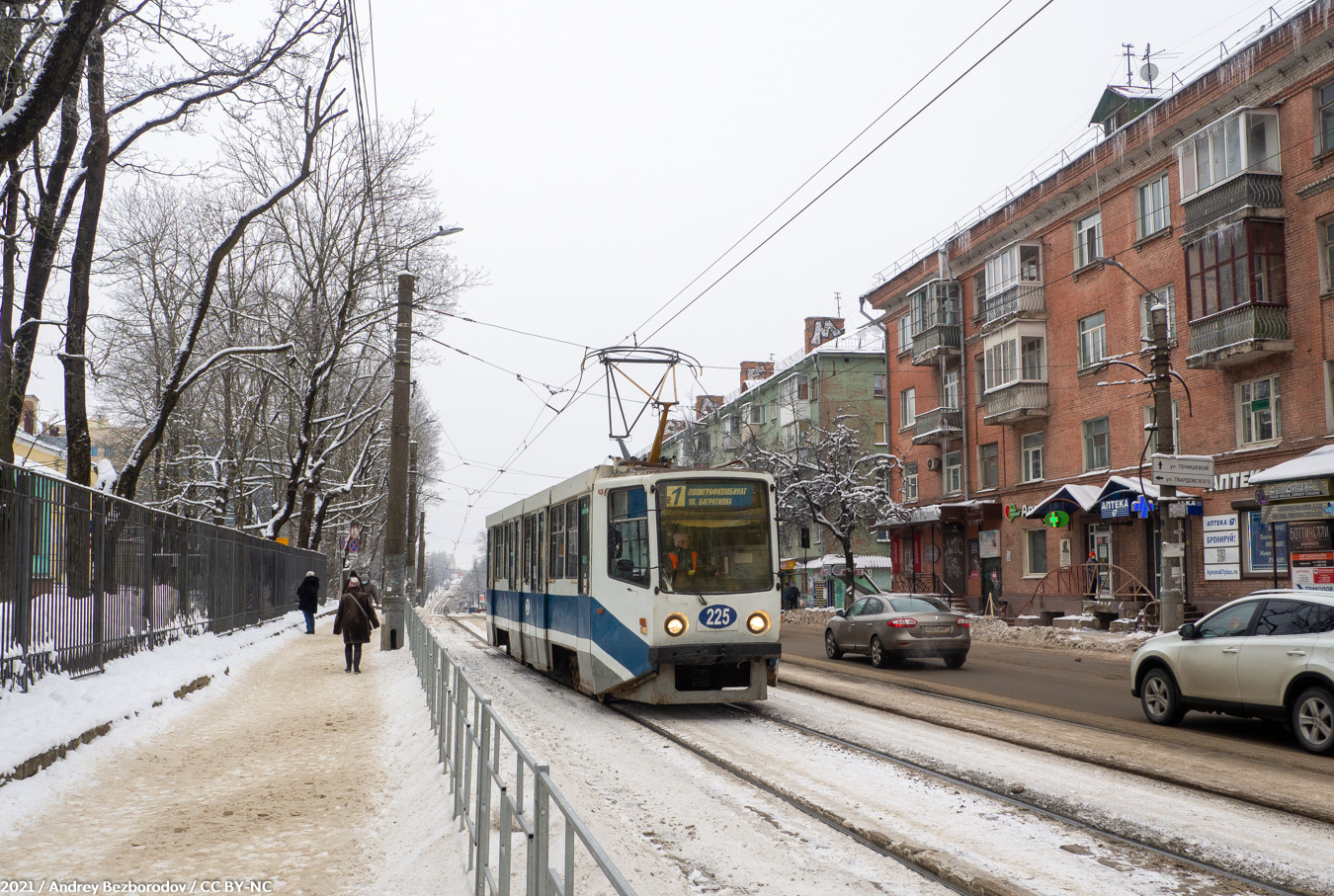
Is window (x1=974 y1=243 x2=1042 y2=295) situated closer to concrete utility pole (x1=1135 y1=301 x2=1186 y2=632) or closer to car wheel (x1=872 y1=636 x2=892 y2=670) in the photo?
concrete utility pole (x1=1135 y1=301 x2=1186 y2=632)

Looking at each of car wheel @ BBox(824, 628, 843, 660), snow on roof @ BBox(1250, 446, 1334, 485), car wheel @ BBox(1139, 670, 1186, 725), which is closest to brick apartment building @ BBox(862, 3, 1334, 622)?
snow on roof @ BBox(1250, 446, 1334, 485)

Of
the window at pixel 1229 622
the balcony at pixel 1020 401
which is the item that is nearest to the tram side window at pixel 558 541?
the window at pixel 1229 622

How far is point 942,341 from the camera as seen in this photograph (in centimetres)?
4094

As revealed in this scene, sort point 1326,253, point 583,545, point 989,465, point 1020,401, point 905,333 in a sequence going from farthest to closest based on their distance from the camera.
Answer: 1. point 905,333
2. point 989,465
3. point 1020,401
4. point 1326,253
5. point 583,545

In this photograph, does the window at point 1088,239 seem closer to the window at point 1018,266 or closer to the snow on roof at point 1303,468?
the window at point 1018,266

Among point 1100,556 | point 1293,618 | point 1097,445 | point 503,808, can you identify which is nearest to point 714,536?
point 1293,618

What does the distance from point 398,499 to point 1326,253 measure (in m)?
21.1

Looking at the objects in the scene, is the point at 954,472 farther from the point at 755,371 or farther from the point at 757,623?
the point at 755,371

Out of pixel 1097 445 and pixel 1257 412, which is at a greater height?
pixel 1257 412

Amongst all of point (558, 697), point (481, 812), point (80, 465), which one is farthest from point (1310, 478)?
point (80, 465)

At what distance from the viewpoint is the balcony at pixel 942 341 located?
40.7 metres

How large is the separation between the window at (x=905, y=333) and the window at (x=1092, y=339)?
11.4 metres

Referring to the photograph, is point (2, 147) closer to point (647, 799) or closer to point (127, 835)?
point (127, 835)

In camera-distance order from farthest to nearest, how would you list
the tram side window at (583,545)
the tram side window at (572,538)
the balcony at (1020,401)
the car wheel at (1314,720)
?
the balcony at (1020,401), the tram side window at (572,538), the tram side window at (583,545), the car wheel at (1314,720)
